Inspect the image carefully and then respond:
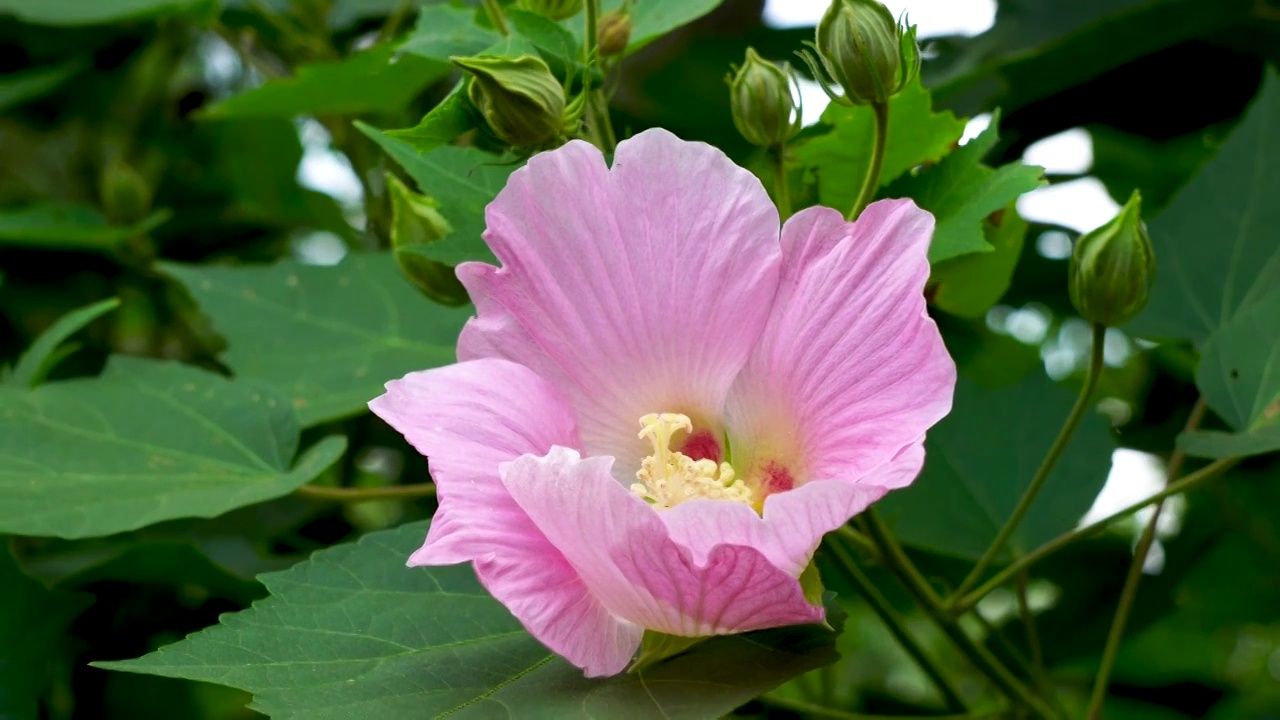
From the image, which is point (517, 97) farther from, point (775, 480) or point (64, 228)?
point (64, 228)

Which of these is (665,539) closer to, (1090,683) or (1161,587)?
(1161,587)

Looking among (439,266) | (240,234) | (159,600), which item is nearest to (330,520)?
(159,600)

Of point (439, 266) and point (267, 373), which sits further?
point (267, 373)

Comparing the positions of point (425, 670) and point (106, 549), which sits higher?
point (425, 670)

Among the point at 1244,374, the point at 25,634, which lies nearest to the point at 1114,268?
the point at 1244,374

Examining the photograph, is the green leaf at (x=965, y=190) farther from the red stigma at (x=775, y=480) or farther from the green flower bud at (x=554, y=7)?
the green flower bud at (x=554, y=7)

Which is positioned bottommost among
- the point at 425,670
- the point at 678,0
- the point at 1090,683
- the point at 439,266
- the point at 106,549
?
the point at 1090,683

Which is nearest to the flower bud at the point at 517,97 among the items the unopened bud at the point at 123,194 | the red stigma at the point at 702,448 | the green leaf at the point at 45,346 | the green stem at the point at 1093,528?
the red stigma at the point at 702,448
